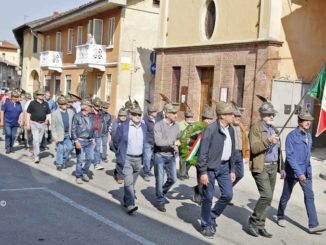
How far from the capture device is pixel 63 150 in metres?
11.0

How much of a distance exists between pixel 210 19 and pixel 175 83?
3.39 m

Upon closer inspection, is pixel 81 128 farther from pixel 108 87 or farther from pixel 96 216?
pixel 108 87

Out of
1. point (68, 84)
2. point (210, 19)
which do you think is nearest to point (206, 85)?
point (210, 19)

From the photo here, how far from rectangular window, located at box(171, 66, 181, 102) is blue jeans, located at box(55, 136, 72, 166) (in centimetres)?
935

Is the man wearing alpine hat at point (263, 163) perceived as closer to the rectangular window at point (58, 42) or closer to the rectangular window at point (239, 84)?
the rectangular window at point (239, 84)

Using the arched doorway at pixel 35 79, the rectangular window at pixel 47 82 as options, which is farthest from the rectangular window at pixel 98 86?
the arched doorway at pixel 35 79

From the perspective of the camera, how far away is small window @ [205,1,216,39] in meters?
17.9

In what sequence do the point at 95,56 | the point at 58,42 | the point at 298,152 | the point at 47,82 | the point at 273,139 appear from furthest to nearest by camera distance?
the point at 47,82 → the point at 58,42 → the point at 95,56 → the point at 298,152 → the point at 273,139

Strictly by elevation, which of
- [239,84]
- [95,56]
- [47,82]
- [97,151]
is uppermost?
[95,56]

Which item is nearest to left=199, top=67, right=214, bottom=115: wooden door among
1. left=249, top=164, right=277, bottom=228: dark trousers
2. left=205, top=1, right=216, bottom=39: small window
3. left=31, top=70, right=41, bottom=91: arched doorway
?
left=205, top=1, right=216, bottom=39: small window

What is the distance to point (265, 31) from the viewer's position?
15.4m

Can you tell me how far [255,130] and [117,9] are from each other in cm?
1957

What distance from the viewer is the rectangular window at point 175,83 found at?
787 inches

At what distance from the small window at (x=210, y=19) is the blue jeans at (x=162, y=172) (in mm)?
11145
